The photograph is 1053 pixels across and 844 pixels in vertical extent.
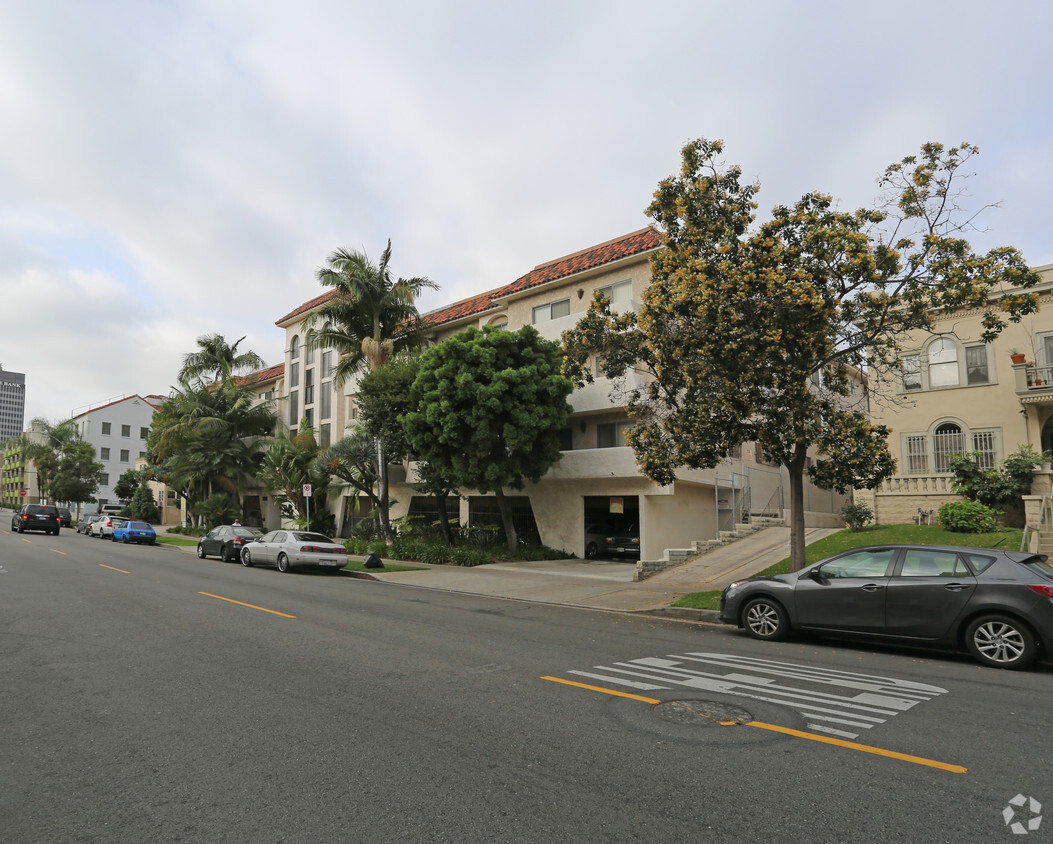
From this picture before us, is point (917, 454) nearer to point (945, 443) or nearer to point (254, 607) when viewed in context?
point (945, 443)

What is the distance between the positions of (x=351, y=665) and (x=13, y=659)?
3827 millimetres

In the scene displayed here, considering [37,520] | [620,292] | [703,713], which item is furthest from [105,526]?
[703,713]

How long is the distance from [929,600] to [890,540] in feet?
32.1

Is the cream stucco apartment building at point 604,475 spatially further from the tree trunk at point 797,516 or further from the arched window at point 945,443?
the tree trunk at point 797,516

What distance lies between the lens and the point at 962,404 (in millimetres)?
21938

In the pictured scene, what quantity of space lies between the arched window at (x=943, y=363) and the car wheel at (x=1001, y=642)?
1660 centimetres

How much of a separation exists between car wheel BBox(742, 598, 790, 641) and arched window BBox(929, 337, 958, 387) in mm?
16329

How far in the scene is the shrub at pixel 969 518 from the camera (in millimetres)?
17172

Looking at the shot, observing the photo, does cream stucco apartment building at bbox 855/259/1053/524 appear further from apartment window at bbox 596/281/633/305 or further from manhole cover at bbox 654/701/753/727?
manhole cover at bbox 654/701/753/727

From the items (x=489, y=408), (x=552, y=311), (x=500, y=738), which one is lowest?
(x=500, y=738)

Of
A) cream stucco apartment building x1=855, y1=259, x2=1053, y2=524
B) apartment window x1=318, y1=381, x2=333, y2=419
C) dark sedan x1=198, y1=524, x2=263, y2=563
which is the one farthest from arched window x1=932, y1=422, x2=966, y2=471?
apartment window x1=318, y1=381, x2=333, y2=419

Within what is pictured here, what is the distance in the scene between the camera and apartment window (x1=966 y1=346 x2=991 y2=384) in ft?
71.3

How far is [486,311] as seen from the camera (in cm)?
2955

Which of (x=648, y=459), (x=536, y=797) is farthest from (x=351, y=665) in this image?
(x=648, y=459)
